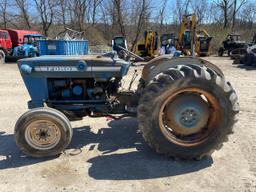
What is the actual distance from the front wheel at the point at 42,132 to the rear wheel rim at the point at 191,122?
1.42 meters

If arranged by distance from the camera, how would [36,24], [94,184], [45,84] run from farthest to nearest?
[36,24], [45,84], [94,184]

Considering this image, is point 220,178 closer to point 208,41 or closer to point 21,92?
point 21,92

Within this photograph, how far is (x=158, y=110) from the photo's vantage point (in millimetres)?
4352

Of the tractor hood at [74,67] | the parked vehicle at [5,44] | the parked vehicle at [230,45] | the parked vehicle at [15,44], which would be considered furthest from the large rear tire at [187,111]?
the parked vehicle at [230,45]

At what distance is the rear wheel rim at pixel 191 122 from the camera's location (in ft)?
14.7

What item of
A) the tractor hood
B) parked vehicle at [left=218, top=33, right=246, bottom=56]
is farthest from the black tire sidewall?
parked vehicle at [left=218, top=33, right=246, bottom=56]

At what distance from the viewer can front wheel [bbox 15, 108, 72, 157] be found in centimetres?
455

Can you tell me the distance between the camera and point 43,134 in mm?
4613

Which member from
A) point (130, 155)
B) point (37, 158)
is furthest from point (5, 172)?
point (130, 155)

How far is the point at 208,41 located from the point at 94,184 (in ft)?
71.2

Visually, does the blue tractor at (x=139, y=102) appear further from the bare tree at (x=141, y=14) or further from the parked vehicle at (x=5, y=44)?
the bare tree at (x=141, y=14)

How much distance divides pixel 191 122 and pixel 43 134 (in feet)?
6.96

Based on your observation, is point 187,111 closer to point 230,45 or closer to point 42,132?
point 42,132

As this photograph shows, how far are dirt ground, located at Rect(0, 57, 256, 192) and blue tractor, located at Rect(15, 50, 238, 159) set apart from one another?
0.22 metres
